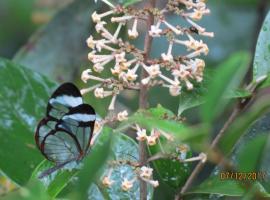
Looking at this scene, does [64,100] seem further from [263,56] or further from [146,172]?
[263,56]

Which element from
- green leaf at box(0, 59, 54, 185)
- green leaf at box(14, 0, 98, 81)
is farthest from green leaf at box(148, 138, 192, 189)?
green leaf at box(14, 0, 98, 81)

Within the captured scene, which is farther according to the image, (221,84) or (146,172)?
(146,172)

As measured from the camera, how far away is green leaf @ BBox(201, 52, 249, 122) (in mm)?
675

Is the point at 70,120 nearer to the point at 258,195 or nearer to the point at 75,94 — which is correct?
the point at 75,94

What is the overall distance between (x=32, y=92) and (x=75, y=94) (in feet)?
1.26

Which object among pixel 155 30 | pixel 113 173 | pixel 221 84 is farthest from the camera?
pixel 113 173

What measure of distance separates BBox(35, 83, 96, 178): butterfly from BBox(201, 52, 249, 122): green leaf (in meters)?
0.38

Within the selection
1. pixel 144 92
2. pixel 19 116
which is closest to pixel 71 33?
pixel 19 116

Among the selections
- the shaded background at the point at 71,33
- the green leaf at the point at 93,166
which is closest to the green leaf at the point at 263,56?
the green leaf at the point at 93,166

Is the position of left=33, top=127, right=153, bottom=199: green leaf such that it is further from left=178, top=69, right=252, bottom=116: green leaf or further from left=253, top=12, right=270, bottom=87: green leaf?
left=253, top=12, right=270, bottom=87: green leaf

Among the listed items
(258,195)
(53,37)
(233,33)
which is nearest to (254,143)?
(258,195)

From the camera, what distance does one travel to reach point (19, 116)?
1.37 meters

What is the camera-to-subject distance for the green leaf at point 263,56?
1116 mm

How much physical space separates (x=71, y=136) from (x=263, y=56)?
35 cm
